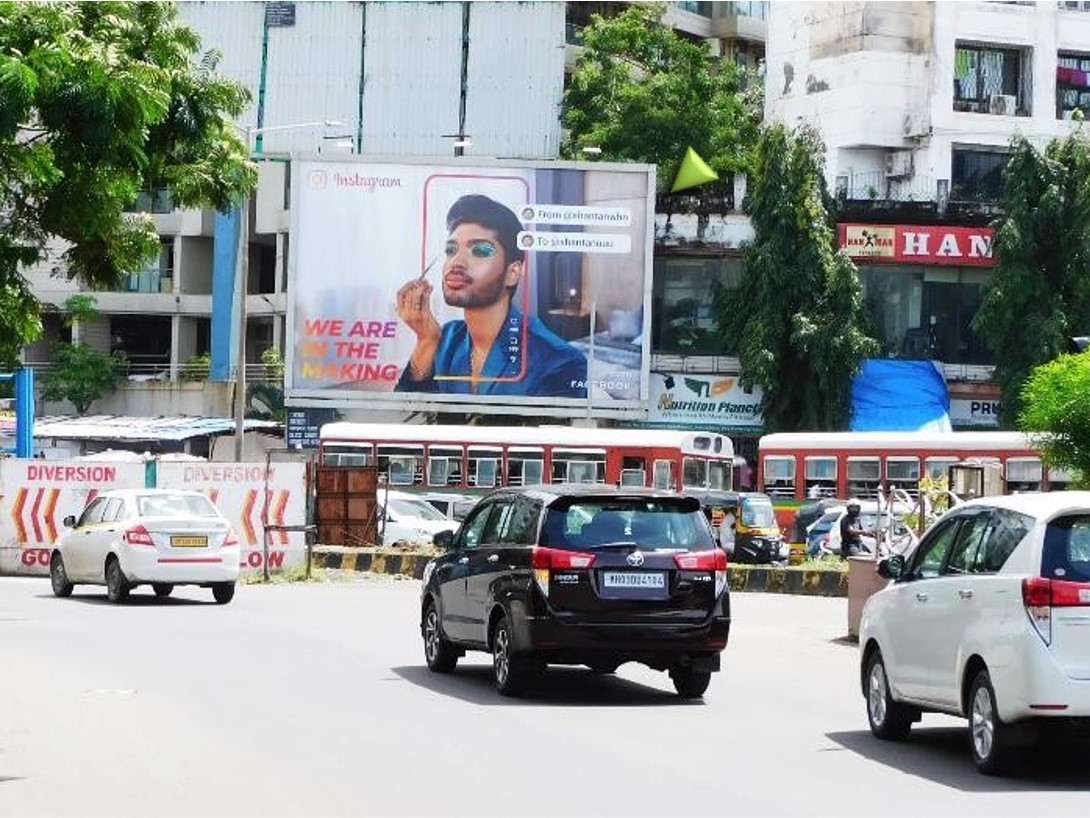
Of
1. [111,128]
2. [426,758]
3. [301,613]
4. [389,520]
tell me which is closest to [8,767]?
[426,758]

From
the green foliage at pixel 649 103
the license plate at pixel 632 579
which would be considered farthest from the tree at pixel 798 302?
the license plate at pixel 632 579

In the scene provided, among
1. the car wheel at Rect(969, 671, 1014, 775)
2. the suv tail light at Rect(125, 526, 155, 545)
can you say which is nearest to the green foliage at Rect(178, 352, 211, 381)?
the suv tail light at Rect(125, 526, 155, 545)

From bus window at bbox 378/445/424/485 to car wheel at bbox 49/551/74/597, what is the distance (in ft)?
64.5

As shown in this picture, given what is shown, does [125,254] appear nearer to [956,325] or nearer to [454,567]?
[454,567]

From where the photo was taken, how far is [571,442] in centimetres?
5041

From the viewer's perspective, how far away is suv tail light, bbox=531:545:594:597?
1741cm

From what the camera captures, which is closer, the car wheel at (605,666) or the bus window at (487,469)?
the car wheel at (605,666)

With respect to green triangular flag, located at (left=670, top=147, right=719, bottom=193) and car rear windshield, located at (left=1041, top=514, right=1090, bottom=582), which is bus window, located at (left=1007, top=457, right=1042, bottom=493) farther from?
car rear windshield, located at (left=1041, top=514, right=1090, bottom=582)

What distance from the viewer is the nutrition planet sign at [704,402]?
64750mm

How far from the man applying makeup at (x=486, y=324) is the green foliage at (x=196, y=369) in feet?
53.5

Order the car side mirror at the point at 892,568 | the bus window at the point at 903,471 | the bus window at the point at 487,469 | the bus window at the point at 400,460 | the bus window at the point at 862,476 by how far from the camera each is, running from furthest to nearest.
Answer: the bus window at the point at 400,460 < the bus window at the point at 487,469 < the bus window at the point at 862,476 < the bus window at the point at 903,471 < the car side mirror at the point at 892,568

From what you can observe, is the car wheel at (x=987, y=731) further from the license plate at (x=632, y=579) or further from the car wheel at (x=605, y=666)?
the car wheel at (x=605, y=666)

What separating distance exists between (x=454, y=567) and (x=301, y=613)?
32.2ft

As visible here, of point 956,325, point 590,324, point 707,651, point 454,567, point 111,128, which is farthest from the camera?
point 956,325
